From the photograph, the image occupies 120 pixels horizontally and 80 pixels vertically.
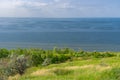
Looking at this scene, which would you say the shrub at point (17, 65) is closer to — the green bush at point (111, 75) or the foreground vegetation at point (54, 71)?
the foreground vegetation at point (54, 71)

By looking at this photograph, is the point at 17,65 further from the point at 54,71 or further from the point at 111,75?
the point at 111,75

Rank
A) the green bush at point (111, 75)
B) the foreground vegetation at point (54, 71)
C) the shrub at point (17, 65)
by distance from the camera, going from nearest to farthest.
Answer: the green bush at point (111, 75), the foreground vegetation at point (54, 71), the shrub at point (17, 65)

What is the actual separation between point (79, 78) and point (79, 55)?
55.1 metres

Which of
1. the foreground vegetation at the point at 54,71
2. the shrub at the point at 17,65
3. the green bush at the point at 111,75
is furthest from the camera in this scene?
the shrub at the point at 17,65

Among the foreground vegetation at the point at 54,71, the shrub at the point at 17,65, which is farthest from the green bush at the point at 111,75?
the shrub at the point at 17,65

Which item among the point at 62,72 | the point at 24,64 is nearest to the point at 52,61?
the point at 24,64

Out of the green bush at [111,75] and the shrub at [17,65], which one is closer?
the green bush at [111,75]

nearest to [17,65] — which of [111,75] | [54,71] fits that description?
[54,71]

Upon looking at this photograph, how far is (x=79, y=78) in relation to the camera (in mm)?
17344

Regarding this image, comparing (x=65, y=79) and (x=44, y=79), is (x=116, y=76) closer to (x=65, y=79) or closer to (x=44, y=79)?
(x=65, y=79)

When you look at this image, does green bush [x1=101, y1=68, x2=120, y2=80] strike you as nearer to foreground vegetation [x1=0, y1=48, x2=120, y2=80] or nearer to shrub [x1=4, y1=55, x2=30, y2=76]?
foreground vegetation [x1=0, y1=48, x2=120, y2=80]

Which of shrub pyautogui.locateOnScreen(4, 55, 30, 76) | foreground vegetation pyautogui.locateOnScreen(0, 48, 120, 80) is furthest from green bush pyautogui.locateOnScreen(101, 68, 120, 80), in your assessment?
shrub pyautogui.locateOnScreen(4, 55, 30, 76)

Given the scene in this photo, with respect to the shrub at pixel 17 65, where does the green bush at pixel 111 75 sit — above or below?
above

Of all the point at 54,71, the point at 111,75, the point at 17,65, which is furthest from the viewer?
the point at 17,65
